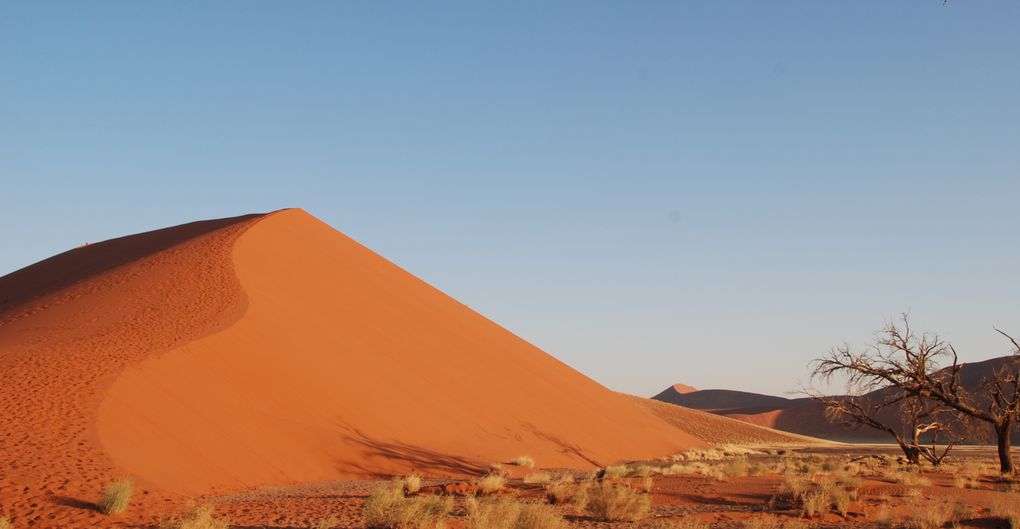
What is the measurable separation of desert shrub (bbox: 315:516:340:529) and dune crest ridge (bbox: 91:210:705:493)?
5.28 meters

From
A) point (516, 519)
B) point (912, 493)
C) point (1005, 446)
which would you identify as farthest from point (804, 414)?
point (516, 519)

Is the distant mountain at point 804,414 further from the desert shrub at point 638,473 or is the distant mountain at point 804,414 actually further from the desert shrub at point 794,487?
the desert shrub at point 794,487

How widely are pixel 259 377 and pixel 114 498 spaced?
10001 millimetres

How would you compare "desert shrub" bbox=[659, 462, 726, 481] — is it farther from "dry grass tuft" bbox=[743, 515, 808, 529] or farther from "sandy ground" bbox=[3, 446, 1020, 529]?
"dry grass tuft" bbox=[743, 515, 808, 529]

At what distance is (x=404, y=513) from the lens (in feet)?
32.9

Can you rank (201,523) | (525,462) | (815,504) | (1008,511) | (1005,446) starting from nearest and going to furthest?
(201,523) → (1008,511) → (815,504) → (1005,446) → (525,462)

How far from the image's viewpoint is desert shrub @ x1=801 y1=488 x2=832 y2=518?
1134 centimetres

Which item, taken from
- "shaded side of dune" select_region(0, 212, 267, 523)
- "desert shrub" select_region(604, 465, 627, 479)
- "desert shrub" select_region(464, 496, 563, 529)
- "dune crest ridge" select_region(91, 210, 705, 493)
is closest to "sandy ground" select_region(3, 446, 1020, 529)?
"desert shrub" select_region(464, 496, 563, 529)

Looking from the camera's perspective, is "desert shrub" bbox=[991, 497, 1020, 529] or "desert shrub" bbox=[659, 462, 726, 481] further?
"desert shrub" bbox=[659, 462, 726, 481]

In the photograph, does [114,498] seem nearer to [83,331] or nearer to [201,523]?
[201,523]

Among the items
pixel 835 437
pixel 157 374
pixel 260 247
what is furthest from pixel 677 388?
pixel 157 374

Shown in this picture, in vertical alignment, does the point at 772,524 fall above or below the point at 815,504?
below

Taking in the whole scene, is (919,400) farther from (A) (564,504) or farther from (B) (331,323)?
(B) (331,323)

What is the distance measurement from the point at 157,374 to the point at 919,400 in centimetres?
1977
